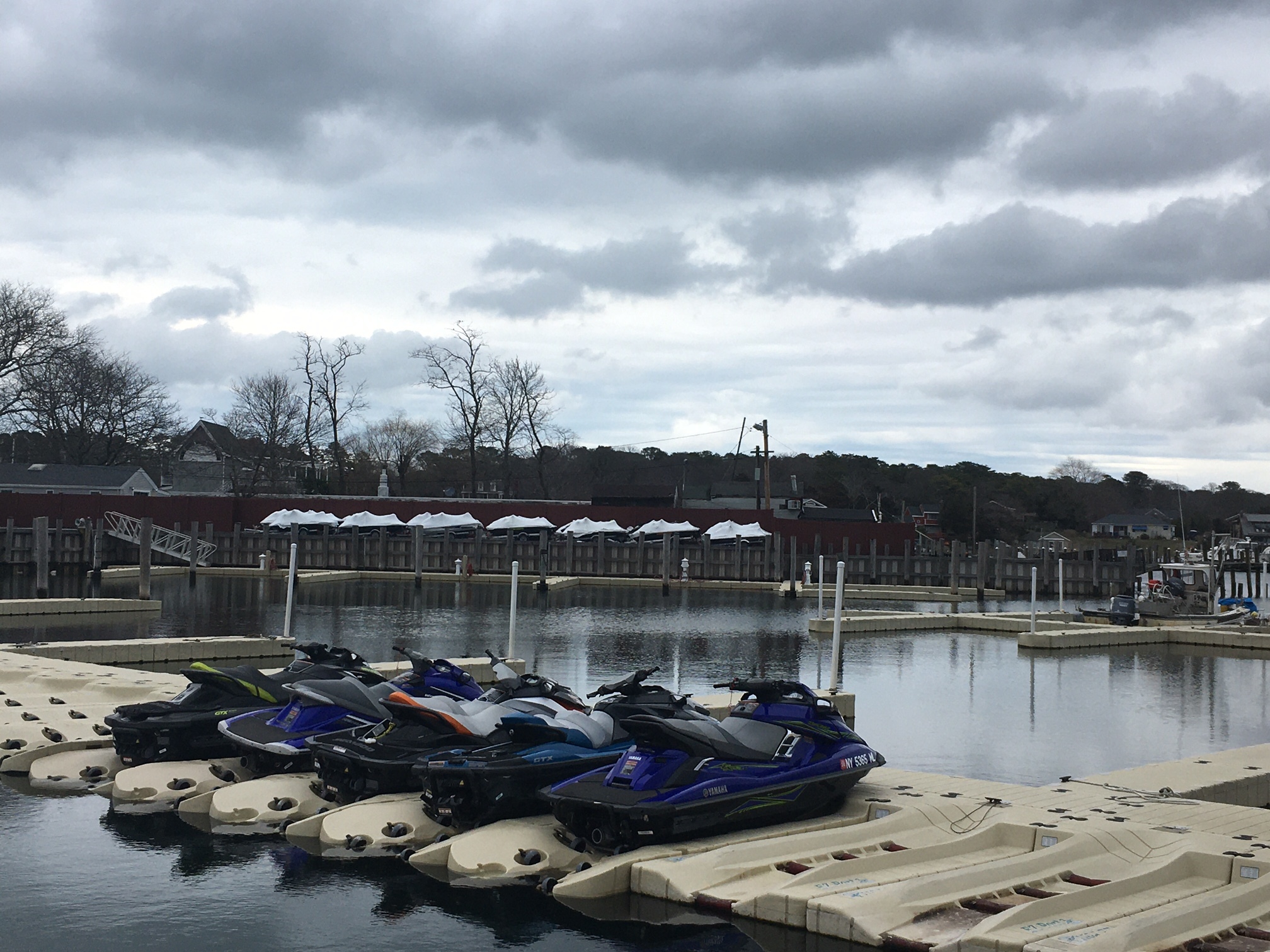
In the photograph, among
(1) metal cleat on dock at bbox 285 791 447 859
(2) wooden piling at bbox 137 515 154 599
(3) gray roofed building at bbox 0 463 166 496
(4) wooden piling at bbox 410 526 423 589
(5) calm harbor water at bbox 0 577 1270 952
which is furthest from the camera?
(3) gray roofed building at bbox 0 463 166 496

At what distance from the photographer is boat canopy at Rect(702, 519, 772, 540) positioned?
56250mm

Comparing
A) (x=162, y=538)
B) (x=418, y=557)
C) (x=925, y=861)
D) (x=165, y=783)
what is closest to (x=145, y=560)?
(x=418, y=557)

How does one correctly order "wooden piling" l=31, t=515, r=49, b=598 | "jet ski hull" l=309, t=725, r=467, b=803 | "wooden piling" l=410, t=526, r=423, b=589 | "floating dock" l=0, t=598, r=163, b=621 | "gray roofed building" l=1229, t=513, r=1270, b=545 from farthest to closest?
"gray roofed building" l=1229, t=513, r=1270, b=545, "wooden piling" l=410, t=526, r=423, b=589, "wooden piling" l=31, t=515, r=49, b=598, "floating dock" l=0, t=598, r=163, b=621, "jet ski hull" l=309, t=725, r=467, b=803

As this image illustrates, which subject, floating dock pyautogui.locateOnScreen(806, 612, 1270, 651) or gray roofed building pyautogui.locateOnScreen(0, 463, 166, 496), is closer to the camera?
floating dock pyautogui.locateOnScreen(806, 612, 1270, 651)

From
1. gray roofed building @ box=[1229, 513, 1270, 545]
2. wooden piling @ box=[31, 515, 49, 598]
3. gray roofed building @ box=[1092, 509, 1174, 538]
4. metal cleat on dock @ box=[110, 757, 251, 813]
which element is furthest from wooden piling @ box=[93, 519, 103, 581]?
gray roofed building @ box=[1092, 509, 1174, 538]

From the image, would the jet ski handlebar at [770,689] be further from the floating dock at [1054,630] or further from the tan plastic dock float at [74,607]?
the tan plastic dock float at [74,607]

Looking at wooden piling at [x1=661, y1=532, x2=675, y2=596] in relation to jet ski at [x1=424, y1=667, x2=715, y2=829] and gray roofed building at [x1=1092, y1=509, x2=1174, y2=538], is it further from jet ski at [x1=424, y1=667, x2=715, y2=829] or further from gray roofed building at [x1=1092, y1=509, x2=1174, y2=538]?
gray roofed building at [x1=1092, y1=509, x2=1174, y2=538]

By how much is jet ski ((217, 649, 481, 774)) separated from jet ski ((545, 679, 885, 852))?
2980 millimetres

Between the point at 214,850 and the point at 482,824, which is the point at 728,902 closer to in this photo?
the point at 482,824

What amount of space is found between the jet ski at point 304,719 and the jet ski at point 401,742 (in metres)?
0.47

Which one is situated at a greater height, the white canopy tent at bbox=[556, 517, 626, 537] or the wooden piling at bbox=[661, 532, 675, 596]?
the white canopy tent at bbox=[556, 517, 626, 537]

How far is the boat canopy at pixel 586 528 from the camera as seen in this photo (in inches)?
2215

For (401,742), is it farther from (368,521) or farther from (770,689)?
(368,521)

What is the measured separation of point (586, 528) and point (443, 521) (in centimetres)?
633
